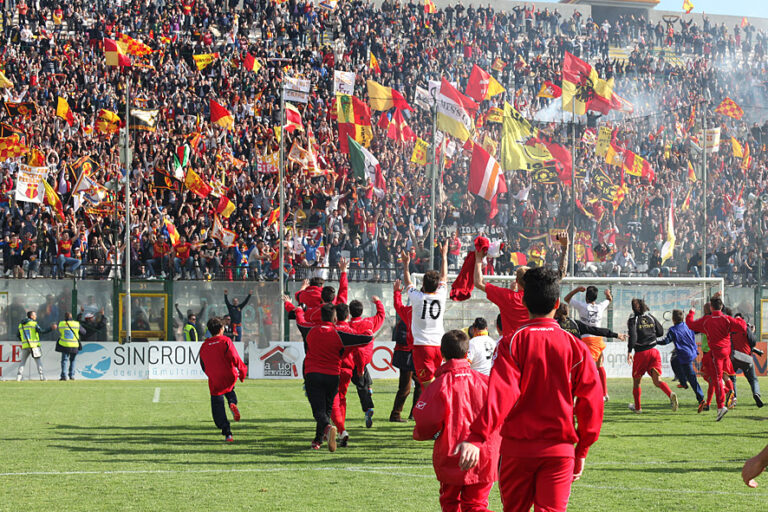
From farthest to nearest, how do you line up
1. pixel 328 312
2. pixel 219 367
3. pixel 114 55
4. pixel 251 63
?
pixel 251 63, pixel 114 55, pixel 219 367, pixel 328 312

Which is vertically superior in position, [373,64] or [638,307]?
[373,64]

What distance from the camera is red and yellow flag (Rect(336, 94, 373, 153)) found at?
35.2 meters

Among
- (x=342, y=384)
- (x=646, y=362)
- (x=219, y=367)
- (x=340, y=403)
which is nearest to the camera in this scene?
(x=340, y=403)

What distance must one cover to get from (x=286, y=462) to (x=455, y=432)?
5.59m

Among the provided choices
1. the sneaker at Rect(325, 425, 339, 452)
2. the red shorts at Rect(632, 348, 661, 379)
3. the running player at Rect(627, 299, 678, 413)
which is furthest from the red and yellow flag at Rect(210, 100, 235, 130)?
the sneaker at Rect(325, 425, 339, 452)

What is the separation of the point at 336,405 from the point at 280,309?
1805 cm

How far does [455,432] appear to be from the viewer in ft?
21.6

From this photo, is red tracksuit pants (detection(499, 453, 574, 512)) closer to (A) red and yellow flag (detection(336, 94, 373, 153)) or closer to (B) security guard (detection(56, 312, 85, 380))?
(B) security guard (detection(56, 312, 85, 380))

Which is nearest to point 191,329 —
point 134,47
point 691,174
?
point 134,47

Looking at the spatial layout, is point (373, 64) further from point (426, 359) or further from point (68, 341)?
point (426, 359)

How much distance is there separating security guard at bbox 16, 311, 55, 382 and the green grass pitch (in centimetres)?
764

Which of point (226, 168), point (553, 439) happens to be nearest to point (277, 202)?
point (226, 168)

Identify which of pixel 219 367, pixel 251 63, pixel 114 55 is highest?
pixel 251 63

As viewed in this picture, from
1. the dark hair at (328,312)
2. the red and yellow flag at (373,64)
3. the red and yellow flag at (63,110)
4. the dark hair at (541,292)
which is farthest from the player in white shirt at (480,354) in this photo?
the red and yellow flag at (373,64)
